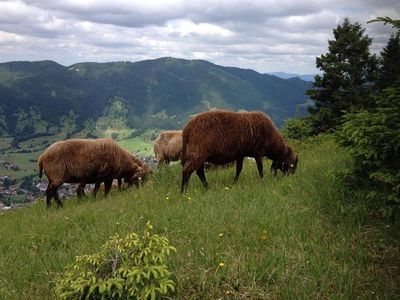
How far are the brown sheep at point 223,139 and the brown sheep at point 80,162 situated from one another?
16.8 ft

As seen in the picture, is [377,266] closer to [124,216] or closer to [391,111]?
[391,111]

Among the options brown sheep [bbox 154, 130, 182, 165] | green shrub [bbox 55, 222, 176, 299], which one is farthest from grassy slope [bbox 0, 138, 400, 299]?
brown sheep [bbox 154, 130, 182, 165]

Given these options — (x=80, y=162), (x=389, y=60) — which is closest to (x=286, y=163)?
(x=80, y=162)

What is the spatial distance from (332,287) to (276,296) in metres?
0.76

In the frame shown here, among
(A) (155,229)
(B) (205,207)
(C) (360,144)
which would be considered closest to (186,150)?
(B) (205,207)

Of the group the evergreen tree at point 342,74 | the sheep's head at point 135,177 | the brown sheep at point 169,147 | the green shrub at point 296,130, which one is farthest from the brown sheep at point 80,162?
the evergreen tree at point 342,74

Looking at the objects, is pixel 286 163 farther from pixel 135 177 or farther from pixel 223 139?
pixel 135 177

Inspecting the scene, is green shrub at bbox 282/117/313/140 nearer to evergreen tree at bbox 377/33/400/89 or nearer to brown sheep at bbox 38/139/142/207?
evergreen tree at bbox 377/33/400/89

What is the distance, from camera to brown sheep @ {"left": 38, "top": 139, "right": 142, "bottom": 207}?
46.5 ft

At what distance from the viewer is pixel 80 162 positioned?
14.6 metres

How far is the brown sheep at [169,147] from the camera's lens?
22.9 metres

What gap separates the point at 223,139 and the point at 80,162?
624cm

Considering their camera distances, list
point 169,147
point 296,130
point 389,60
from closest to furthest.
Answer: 1. point 169,147
2. point 296,130
3. point 389,60

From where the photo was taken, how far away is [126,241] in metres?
4.38
